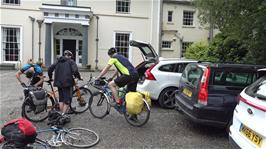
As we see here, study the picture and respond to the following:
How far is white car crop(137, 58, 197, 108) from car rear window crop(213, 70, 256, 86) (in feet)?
8.18

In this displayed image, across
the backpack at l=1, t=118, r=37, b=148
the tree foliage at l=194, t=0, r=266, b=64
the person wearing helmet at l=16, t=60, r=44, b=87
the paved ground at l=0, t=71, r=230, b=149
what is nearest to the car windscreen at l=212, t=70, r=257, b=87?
the paved ground at l=0, t=71, r=230, b=149

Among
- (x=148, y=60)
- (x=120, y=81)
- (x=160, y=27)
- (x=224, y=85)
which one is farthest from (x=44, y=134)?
(x=160, y=27)

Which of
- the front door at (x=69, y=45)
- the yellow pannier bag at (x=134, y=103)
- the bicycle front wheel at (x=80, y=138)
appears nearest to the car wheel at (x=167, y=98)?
the yellow pannier bag at (x=134, y=103)

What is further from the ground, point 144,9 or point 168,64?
point 144,9

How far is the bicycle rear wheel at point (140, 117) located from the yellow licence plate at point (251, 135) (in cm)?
267

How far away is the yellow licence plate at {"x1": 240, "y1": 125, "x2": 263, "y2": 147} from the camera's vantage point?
3213mm

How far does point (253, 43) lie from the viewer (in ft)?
27.4

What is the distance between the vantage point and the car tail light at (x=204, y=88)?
17.1 ft

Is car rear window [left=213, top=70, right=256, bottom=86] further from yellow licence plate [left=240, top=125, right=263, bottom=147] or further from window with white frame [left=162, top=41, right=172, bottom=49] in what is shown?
window with white frame [left=162, top=41, right=172, bottom=49]

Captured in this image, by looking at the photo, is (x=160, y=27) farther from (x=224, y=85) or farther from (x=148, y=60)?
(x=224, y=85)

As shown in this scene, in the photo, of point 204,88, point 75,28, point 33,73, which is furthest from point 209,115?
point 75,28

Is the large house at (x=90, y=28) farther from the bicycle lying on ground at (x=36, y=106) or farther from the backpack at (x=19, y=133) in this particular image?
the backpack at (x=19, y=133)

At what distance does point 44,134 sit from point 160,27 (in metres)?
17.5

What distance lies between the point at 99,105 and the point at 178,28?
55.8 feet
